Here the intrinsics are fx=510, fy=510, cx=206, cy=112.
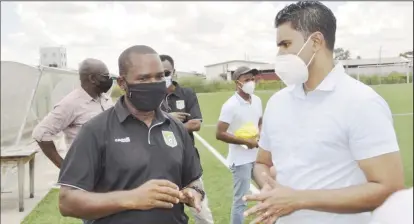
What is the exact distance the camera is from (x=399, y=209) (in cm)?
137

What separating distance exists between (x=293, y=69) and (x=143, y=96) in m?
0.75

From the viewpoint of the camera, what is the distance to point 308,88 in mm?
2311

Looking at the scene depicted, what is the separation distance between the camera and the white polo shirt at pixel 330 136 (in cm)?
203

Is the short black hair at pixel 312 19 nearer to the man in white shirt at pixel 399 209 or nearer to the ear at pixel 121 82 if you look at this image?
the ear at pixel 121 82

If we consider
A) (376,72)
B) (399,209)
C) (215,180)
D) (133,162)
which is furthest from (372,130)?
(376,72)

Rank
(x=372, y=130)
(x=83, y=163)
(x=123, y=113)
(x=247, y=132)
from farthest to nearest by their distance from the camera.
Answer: (x=247, y=132), (x=123, y=113), (x=83, y=163), (x=372, y=130)

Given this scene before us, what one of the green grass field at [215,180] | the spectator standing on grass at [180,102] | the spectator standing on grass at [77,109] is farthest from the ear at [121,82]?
the spectator standing on grass at [180,102]

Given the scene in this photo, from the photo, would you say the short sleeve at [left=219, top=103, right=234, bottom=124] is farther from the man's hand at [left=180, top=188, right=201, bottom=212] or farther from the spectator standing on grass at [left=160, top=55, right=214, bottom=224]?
the man's hand at [left=180, top=188, right=201, bottom=212]

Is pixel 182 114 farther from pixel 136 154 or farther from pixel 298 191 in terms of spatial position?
pixel 298 191

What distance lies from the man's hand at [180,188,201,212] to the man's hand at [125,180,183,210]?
22 centimetres

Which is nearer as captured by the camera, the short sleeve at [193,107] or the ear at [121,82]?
the ear at [121,82]

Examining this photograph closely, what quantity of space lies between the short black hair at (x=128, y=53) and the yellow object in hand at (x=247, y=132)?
9.30ft

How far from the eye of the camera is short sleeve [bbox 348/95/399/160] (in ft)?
6.57

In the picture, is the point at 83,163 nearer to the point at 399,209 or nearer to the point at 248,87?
the point at 399,209
